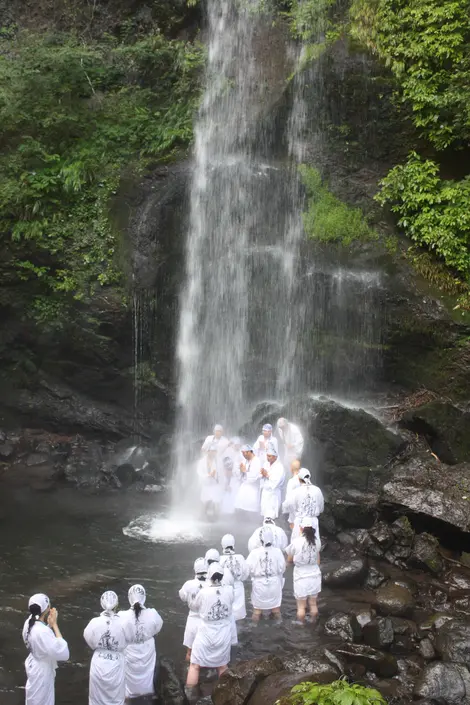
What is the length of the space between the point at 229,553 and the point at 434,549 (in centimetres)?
444

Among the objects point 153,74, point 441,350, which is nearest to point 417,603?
point 441,350

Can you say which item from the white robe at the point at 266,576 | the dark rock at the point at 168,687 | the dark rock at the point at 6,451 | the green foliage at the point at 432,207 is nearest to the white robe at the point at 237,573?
the white robe at the point at 266,576

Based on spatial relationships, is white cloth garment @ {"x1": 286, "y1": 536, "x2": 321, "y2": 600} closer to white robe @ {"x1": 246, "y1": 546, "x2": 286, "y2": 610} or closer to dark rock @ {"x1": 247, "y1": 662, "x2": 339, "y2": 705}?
white robe @ {"x1": 246, "y1": 546, "x2": 286, "y2": 610}

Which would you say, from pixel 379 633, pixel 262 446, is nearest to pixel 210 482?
pixel 262 446

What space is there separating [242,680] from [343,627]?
2.28 m

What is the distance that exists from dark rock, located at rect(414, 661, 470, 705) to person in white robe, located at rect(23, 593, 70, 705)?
4.08 m

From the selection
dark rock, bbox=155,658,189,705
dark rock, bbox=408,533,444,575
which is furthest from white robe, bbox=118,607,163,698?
dark rock, bbox=408,533,444,575

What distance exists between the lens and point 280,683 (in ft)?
21.9

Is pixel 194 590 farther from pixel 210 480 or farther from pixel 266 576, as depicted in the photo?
pixel 210 480

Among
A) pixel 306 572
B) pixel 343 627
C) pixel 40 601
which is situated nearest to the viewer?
pixel 40 601

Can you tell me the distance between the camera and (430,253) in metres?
15.1

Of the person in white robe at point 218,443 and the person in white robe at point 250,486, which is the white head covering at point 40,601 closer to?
the person in white robe at point 250,486

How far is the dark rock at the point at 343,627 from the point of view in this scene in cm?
855

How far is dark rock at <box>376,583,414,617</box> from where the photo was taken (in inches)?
360
